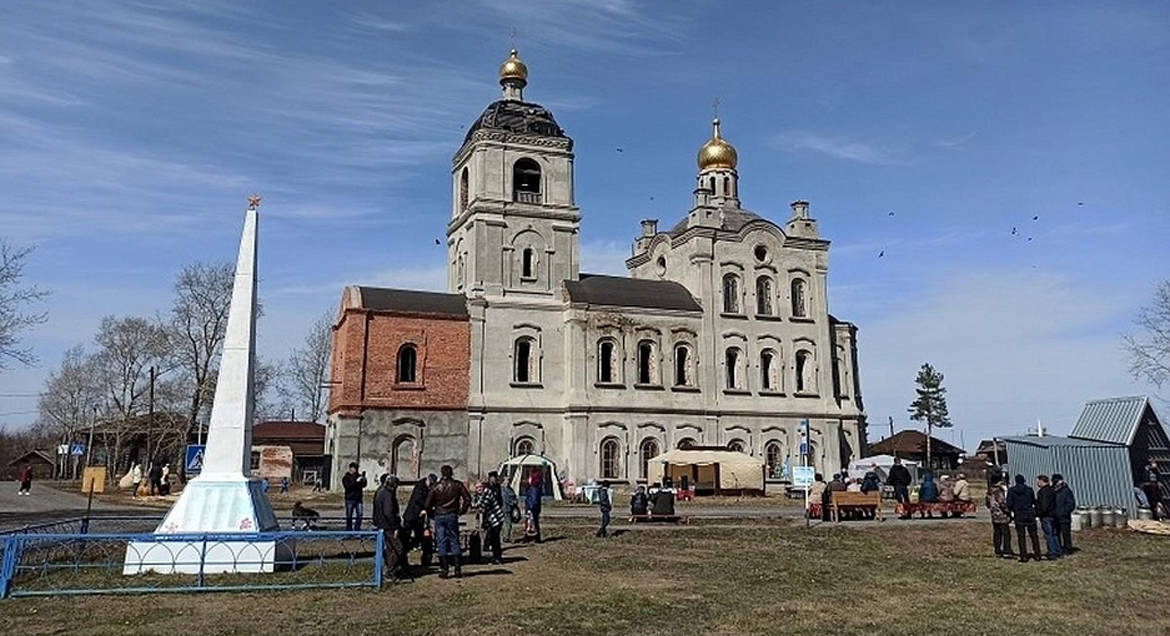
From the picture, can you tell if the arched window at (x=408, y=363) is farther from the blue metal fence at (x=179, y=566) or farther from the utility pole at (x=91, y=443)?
the utility pole at (x=91, y=443)

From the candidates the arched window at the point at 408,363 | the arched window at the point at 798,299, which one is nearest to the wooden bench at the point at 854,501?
the arched window at the point at 408,363

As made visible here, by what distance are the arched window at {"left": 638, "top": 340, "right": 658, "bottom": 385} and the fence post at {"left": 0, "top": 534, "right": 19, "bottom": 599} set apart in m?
30.4

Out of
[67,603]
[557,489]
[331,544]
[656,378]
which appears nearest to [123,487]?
[557,489]

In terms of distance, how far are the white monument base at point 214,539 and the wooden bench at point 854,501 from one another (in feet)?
47.9

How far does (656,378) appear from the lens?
4081 centimetres

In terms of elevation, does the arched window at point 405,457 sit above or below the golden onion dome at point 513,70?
below

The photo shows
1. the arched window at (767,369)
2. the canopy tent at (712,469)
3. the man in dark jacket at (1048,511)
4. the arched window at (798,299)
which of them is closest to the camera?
the man in dark jacket at (1048,511)

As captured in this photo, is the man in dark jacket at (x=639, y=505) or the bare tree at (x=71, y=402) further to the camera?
the bare tree at (x=71, y=402)

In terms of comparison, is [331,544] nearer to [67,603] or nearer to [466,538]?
[466,538]

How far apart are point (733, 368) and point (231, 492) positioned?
31.2 metres

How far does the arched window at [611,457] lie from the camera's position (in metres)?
39.0

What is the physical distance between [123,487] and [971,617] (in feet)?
130

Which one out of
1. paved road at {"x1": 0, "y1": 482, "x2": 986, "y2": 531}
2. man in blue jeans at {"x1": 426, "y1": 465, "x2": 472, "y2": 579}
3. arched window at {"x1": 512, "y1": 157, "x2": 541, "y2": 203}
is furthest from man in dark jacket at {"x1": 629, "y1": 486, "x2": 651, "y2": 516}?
arched window at {"x1": 512, "y1": 157, "x2": 541, "y2": 203}

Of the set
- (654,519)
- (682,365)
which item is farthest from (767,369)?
(654,519)
